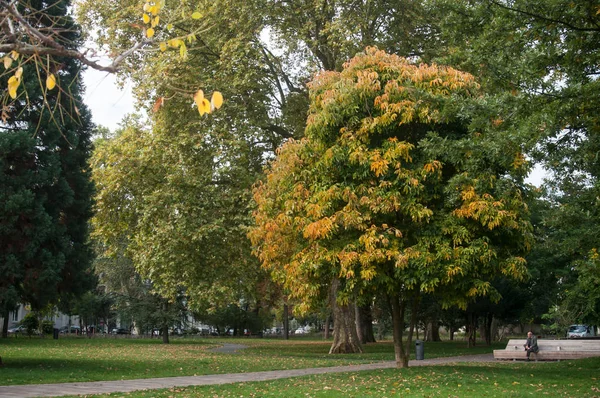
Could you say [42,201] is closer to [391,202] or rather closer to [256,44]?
[391,202]

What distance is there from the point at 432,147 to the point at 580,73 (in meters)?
3.32

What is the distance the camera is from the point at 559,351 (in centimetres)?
2547

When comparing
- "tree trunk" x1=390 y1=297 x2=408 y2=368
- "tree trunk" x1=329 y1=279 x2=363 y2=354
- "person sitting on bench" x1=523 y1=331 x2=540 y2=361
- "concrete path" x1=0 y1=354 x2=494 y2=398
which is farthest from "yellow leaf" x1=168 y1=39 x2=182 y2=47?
"tree trunk" x1=329 y1=279 x2=363 y2=354

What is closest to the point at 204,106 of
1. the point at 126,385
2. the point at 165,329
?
the point at 126,385

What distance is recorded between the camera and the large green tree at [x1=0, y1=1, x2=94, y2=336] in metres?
16.3

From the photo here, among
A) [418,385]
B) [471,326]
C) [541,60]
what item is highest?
[541,60]

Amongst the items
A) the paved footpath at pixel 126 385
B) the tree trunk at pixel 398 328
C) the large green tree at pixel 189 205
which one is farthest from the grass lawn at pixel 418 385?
the large green tree at pixel 189 205

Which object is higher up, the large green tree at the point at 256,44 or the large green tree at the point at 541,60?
the large green tree at the point at 256,44

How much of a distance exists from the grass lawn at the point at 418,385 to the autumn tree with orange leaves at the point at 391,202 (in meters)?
2.01

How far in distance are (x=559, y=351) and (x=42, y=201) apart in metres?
20.4

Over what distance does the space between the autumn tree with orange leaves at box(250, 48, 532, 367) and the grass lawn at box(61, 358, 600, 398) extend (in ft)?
6.60

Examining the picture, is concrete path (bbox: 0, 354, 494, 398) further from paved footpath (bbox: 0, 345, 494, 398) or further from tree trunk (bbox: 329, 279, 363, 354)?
tree trunk (bbox: 329, 279, 363, 354)

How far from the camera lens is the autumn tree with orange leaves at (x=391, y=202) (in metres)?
15.1

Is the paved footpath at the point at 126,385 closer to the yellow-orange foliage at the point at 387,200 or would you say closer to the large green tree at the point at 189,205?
the yellow-orange foliage at the point at 387,200
